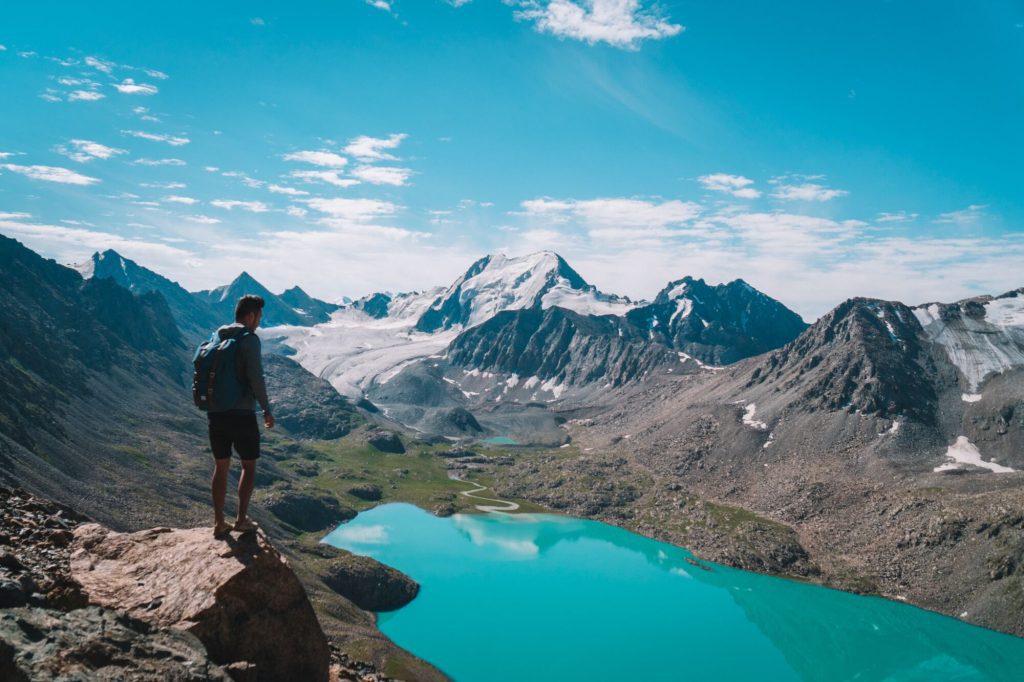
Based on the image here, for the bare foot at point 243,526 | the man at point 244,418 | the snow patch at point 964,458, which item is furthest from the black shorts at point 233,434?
the snow patch at point 964,458

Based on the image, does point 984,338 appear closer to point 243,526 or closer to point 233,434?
point 243,526

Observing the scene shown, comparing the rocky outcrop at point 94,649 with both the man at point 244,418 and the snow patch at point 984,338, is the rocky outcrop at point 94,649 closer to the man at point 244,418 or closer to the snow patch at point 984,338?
the man at point 244,418

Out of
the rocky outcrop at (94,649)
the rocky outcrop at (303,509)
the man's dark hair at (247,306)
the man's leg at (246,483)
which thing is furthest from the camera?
the rocky outcrop at (303,509)

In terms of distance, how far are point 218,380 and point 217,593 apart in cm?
408

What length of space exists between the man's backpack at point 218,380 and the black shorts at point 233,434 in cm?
29

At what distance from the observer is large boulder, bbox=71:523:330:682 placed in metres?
12.0

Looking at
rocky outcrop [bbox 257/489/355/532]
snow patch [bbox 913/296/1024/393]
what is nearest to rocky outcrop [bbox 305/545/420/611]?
rocky outcrop [bbox 257/489/355/532]

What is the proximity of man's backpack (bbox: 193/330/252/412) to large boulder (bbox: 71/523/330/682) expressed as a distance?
10.4 feet

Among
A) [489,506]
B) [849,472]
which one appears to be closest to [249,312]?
[849,472]

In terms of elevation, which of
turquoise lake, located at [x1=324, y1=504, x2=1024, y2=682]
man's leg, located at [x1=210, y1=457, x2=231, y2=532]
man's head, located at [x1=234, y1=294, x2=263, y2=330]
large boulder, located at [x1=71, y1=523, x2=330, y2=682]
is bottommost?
turquoise lake, located at [x1=324, y1=504, x2=1024, y2=682]

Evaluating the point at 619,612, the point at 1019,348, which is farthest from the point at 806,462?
the point at 619,612

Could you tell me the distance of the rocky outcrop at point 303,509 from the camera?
114938mm

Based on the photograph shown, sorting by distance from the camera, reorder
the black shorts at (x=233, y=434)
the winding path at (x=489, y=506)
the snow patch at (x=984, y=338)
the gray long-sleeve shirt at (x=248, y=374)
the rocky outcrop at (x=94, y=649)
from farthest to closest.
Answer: the winding path at (x=489, y=506)
the snow patch at (x=984, y=338)
the black shorts at (x=233, y=434)
the gray long-sleeve shirt at (x=248, y=374)
the rocky outcrop at (x=94, y=649)

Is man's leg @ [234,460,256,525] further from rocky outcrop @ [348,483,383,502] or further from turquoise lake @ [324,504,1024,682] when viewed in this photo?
rocky outcrop @ [348,483,383,502]
